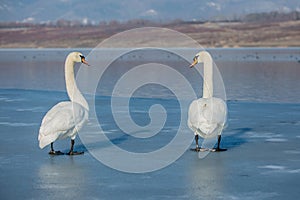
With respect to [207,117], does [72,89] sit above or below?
above

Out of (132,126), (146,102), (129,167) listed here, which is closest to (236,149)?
(129,167)

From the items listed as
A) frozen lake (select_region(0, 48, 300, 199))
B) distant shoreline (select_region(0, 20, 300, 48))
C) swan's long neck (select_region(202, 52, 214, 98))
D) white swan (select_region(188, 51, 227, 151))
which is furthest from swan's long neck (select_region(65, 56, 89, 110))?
distant shoreline (select_region(0, 20, 300, 48))

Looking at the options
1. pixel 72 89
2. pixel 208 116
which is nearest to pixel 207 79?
pixel 208 116

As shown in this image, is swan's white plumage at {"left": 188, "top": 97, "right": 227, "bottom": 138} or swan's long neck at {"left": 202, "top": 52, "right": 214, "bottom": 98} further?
swan's long neck at {"left": 202, "top": 52, "right": 214, "bottom": 98}

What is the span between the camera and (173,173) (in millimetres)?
7535

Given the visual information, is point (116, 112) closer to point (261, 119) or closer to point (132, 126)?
point (132, 126)

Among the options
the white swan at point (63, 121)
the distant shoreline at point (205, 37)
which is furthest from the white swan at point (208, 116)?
the distant shoreline at point (205, 37)

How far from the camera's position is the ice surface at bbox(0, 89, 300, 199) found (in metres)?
6.56

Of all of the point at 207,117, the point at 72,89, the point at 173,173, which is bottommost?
the point at 173,173

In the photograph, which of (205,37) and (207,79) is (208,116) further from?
(205,37)

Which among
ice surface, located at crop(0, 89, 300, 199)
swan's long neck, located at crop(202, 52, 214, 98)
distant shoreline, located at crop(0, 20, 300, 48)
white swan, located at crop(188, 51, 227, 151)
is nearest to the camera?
ice surface, located at crop(0, 89, 300, 199)

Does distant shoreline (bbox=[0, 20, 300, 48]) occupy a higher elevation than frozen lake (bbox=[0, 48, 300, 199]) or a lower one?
higher

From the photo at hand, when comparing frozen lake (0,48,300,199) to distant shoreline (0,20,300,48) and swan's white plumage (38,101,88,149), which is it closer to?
swan's white plumage (38,101,88,149)

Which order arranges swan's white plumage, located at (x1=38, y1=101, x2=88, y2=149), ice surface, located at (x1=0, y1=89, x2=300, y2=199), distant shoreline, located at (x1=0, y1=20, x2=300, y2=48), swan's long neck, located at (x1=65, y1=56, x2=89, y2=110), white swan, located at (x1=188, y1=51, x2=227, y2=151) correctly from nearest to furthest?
ice surface, located at (x1=0, y1=89, x2=300, y2=199)
swan's white plumage, located at (x1=38, y1=101, x2=88, y2=149)
white swan, located at (x1=188, y1=51, x2=227, y2=151)
swan's long neck, located at (x1=65, y1=56, x2=89, y2=110)
distant shoreline, located at (x1=0, y1=20, x2=300, y2=48)
